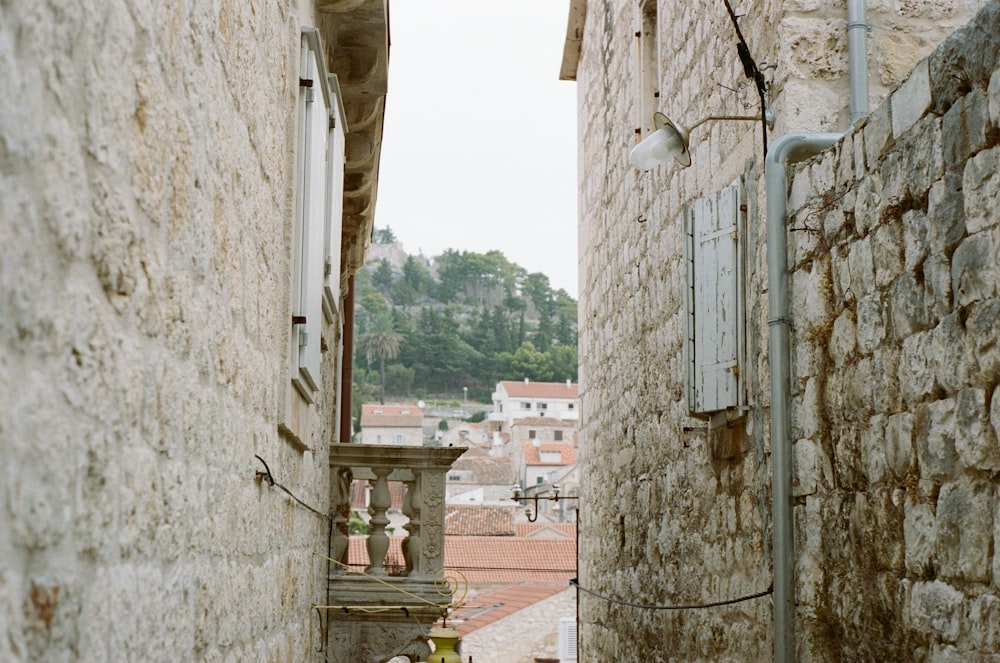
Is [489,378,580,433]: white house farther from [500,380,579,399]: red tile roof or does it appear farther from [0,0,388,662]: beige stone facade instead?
[0,0,388,662]: beige stone facade

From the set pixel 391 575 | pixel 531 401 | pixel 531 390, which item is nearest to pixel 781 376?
pixel 391 575

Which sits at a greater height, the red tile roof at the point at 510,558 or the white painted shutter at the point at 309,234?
the white painted shutter at the point at 309,234

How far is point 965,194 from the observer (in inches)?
132

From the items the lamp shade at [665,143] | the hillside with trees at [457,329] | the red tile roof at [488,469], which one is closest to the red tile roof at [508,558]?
the lamp shade at [665,143]

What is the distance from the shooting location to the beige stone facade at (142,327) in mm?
1441

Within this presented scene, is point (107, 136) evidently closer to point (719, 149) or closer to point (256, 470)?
point (256, 470)

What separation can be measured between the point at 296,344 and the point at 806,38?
2.59 m

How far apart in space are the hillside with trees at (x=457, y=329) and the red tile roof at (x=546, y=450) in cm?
3306

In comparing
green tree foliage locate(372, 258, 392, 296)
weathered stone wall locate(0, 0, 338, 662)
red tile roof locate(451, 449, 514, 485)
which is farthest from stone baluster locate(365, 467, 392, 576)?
green tree foliage locate(372, 258, 392, 296)

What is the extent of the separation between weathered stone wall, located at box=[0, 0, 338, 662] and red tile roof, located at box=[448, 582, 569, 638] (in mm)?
19844

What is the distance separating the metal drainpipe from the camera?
480 cm

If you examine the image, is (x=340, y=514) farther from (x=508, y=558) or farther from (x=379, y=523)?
(x=508, y=558)

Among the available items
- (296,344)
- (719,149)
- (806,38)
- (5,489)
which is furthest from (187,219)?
(719,149)

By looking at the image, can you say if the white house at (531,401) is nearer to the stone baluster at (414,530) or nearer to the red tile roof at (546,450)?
the red tile roof at (546,450)
